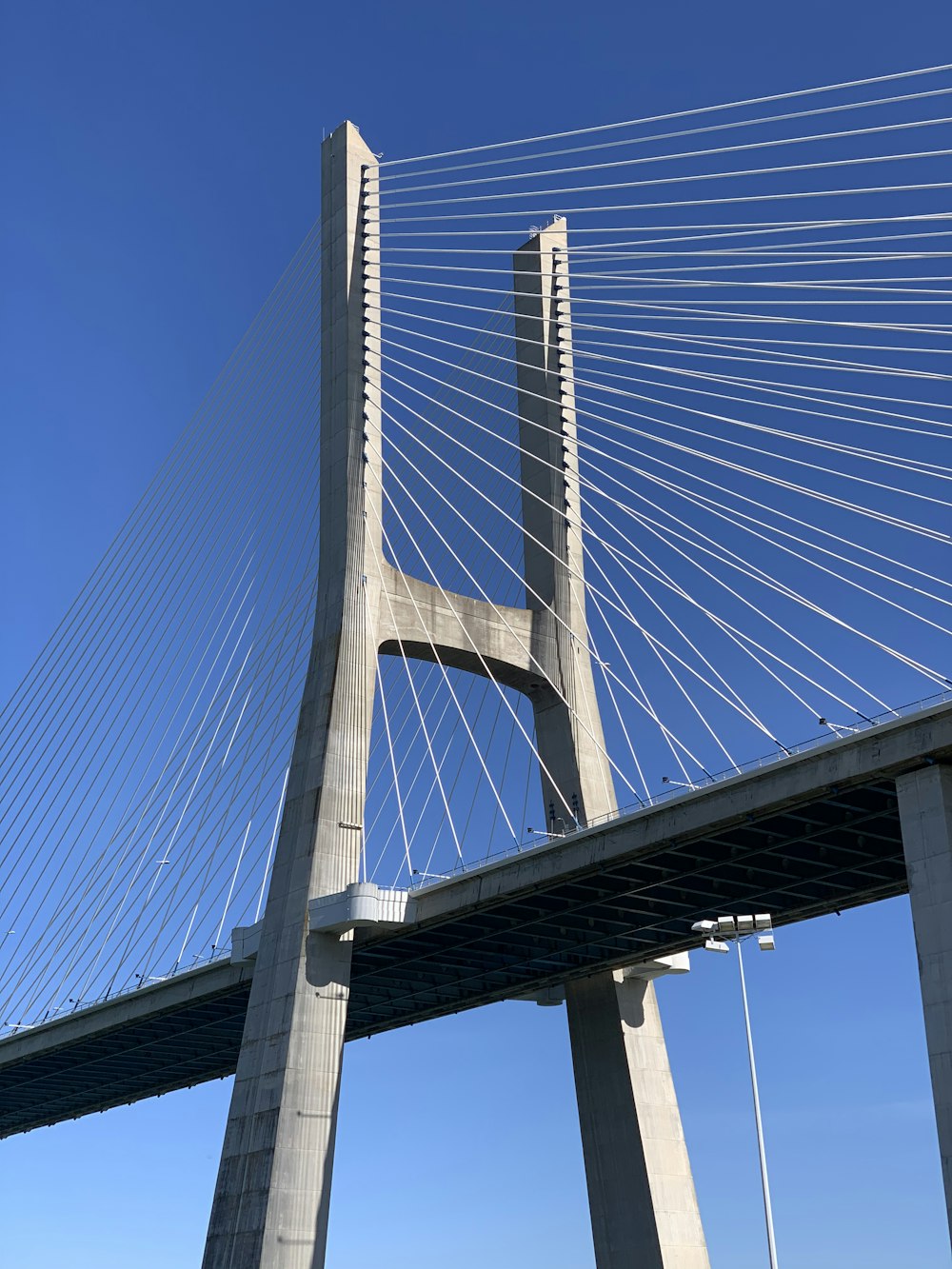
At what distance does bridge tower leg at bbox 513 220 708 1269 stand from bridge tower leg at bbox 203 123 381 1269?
14.7ft

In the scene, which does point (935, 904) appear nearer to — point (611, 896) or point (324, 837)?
point (611, 896)

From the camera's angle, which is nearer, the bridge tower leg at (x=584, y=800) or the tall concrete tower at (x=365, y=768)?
the tall concrete tower at (x=365, y=768)

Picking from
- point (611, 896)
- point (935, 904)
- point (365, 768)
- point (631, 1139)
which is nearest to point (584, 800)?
point (611, 896)

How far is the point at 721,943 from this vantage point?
90.1ft

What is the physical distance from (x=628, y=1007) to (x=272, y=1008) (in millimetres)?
9538

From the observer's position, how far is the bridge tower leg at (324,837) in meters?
33.9

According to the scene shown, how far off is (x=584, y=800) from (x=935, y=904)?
14.6 metres

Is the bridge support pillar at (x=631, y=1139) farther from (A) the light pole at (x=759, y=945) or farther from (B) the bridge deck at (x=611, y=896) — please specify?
(A) the light pole at (x=759, y=945)

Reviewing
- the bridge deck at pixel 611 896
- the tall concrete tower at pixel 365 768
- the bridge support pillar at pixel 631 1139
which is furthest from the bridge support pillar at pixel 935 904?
the bridge support pillar at pixel 631 1139

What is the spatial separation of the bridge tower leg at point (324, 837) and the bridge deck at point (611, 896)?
234cm

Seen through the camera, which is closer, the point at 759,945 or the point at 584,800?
the point at 759,945

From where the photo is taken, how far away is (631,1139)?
38.7m

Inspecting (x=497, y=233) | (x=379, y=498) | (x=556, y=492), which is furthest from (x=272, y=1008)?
(x=497, y=233)

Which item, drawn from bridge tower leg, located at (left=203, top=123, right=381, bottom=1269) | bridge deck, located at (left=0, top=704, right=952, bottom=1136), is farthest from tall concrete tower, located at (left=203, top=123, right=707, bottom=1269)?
bridge deck, located at (left=0, top=704, right=952, bottom=1136)
